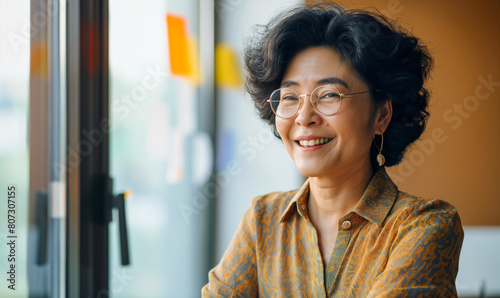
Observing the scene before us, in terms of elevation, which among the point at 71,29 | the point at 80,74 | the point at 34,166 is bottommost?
the point at 34,166

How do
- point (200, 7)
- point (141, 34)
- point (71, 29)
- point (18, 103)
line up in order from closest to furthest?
point (18, 103)
point (71, 29)
point (141, 34)
point (200, 7)

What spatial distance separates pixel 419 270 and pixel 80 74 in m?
1.34

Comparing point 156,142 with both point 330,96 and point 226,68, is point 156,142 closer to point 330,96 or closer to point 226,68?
point 226,68

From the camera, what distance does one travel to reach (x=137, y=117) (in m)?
2.38

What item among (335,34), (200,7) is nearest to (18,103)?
(335,34)

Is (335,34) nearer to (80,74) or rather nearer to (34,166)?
(80,74)

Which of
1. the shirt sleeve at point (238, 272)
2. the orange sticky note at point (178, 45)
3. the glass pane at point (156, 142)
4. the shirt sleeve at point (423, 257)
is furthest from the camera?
the orange sticky note at point (178, 45)

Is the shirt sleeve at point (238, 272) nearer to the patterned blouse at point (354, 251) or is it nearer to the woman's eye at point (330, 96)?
the patterned blouse at point (354, 251)

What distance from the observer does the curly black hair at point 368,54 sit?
145 centimetres

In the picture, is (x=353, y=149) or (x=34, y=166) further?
(x=34, y=166)

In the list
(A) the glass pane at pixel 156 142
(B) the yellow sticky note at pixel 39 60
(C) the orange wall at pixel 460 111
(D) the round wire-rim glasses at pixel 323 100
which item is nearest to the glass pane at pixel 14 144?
(B) the yellow sticky note at pixel 39 60

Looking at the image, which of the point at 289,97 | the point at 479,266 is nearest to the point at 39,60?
the point at 289,97

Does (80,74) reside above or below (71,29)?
below

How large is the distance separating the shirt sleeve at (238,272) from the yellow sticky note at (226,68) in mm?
1709
